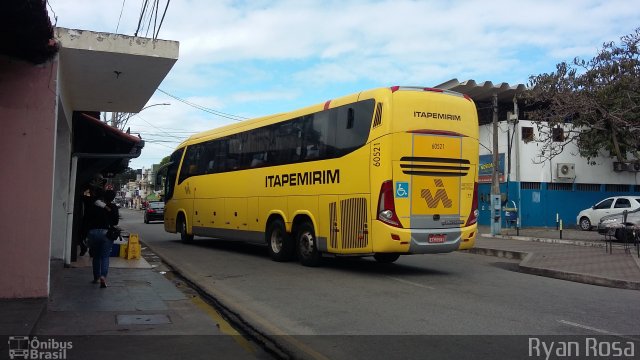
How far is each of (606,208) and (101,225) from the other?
2391cm

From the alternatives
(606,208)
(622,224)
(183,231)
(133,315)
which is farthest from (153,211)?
(133,315)

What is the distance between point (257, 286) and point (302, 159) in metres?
3.76

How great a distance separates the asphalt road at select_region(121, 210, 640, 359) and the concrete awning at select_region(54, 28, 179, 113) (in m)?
3.96

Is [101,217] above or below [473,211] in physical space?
below

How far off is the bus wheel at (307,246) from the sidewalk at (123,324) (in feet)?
11.2

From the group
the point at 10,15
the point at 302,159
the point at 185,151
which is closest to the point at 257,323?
the point at 10,15

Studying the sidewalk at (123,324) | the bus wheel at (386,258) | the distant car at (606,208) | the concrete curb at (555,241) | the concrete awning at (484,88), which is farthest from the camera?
the concrete awning at (484,88)

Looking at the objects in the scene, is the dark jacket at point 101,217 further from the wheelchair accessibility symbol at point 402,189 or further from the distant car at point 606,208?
the distant car at point 606,208

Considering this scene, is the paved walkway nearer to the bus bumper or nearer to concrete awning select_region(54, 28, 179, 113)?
the bus bumper

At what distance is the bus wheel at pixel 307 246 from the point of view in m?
12.2

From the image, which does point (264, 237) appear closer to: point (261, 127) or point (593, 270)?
point (261, 127)

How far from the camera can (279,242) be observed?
13.6 m

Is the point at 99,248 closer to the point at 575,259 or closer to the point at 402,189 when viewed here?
the point at 402,189

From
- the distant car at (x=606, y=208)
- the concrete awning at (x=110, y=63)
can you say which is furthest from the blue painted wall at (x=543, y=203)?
the concrete awning at (x=110, y=63)
